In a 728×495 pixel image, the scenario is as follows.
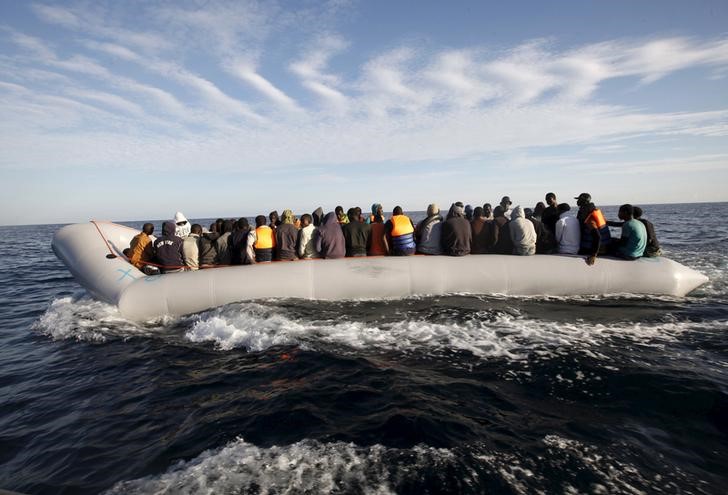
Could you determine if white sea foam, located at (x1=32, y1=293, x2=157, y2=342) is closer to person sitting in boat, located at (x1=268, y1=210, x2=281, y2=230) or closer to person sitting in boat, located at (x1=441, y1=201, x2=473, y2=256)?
person sitting in boat, located at (x1=268, y1=210, x2=281, y2=230)

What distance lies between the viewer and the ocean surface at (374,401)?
9.91 feet

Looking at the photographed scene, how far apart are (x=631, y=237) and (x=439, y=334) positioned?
5.38 m

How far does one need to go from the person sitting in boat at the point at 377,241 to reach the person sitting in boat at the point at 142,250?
493 cm

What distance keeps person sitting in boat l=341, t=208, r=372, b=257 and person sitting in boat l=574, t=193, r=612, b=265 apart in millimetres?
4750

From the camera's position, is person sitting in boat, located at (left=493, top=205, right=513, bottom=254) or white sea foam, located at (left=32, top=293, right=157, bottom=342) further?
person sitting in boat, located at (left=493, top=205, right=513, bottom=254)

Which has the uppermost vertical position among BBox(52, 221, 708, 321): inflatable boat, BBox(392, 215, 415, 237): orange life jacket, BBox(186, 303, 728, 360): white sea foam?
BBox(392, 215, 415, 237): orange life jacket

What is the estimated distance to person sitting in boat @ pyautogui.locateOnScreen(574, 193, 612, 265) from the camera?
8258 mm

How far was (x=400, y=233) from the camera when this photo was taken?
855 centimetres

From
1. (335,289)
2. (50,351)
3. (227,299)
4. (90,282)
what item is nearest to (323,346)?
(335,289)

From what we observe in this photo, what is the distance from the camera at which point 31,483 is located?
3.25 meters

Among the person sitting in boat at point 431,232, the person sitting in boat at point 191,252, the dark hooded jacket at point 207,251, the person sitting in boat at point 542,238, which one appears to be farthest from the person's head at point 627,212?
the person sitting in boat at point 191,252

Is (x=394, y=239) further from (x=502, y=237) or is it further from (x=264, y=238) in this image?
(x=264, y=238)

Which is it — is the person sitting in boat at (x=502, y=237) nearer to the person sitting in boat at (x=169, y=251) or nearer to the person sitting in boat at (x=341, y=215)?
the person sitting in boat at (x=341, y=215)

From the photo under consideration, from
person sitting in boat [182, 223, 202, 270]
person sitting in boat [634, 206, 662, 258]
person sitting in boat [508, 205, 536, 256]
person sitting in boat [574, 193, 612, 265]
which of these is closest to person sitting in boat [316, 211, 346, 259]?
person sitting in boat [182, 223, 202, 270]
